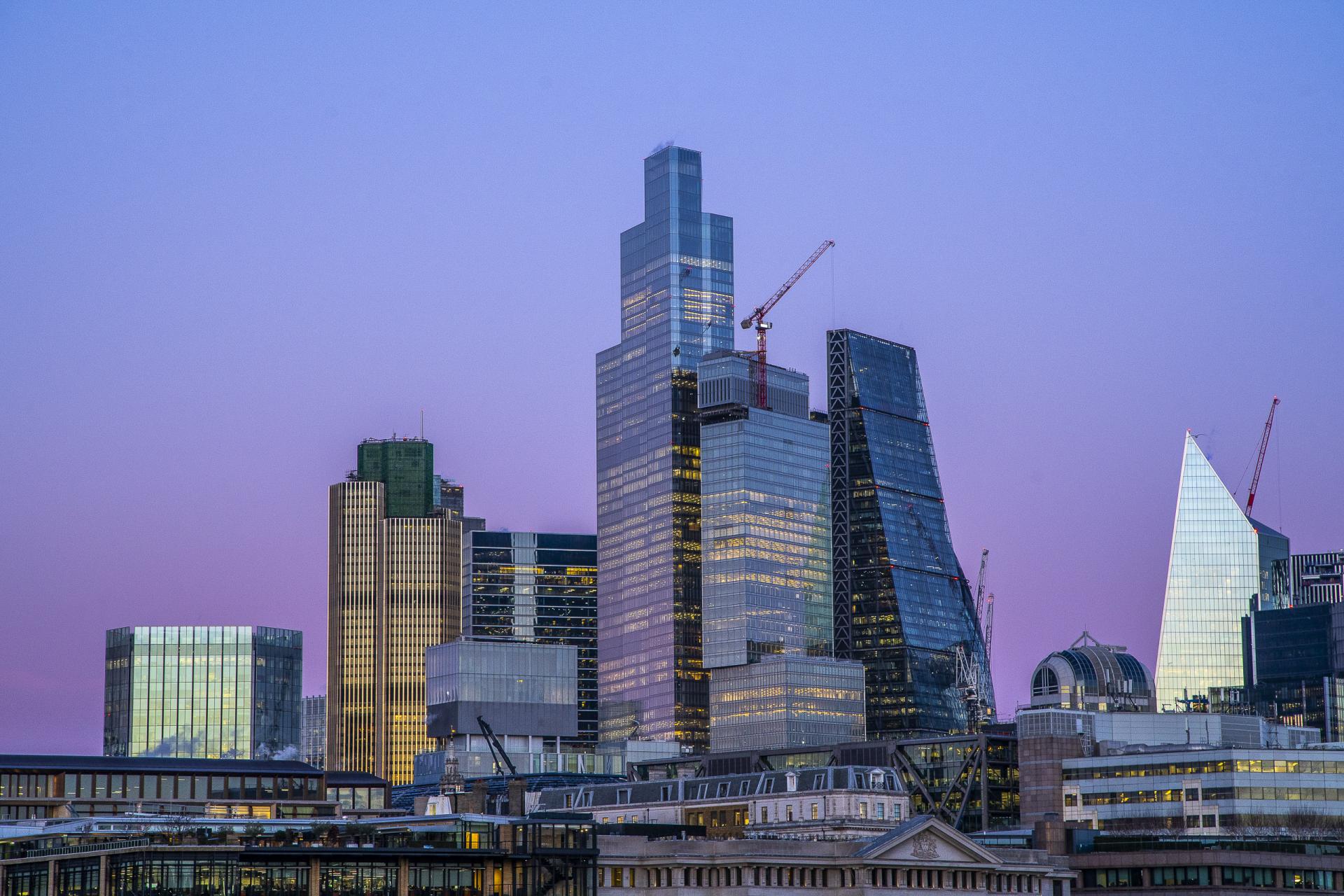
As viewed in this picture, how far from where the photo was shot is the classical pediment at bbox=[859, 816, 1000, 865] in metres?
192

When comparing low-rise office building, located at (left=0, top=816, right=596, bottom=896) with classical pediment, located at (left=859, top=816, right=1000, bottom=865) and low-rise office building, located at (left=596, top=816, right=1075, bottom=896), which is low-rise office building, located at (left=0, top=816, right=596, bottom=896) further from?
classical pediment, located at (left=859, top=816, right=1000, bottom=865)

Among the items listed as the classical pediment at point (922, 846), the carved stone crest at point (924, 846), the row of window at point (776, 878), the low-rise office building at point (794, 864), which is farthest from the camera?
the carved stone crest at point (924, 846)

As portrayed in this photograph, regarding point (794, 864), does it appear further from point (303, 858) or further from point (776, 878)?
point (303, 858)

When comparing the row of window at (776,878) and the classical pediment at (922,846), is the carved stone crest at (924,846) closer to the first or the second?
the classical pediment at (922,846)

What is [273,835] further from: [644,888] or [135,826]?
[644,888]

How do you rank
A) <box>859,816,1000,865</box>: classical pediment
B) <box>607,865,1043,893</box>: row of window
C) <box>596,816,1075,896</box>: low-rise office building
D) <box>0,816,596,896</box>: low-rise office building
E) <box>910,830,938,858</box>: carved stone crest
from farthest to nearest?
<box>910,830,938,858</box>: carved stone crest
<box>859,816,1000,865</box>: classical pediment
<box>596,816,1075,896</box>: low-rise office building
<box>607,865,1043,893</box>: row of window
<box>0,816,596,896</box>: low-rise office building

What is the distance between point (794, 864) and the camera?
188m

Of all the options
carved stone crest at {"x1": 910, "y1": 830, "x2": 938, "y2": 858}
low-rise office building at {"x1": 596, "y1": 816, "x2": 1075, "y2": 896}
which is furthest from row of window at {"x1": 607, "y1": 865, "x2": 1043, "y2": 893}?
carved stone crest at {"x1": 910, "y1": 830, "x2": 938, "y2": 858}

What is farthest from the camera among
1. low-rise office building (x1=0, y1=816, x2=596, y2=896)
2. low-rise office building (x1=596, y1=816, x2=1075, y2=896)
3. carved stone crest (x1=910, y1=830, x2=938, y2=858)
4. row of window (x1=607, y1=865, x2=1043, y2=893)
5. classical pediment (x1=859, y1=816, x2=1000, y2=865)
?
carved stone crest (x1=910, y1=830, x2=938, y2=858)

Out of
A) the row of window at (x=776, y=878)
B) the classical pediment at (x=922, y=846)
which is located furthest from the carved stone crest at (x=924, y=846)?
the row of window at (x=776, y=878)

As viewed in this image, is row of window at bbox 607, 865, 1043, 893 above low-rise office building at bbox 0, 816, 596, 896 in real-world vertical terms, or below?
below

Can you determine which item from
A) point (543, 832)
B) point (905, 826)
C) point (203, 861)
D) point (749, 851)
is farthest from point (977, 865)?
point (203, 861)

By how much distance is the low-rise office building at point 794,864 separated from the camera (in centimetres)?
18288

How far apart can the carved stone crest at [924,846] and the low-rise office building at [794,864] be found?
6 centimetres
